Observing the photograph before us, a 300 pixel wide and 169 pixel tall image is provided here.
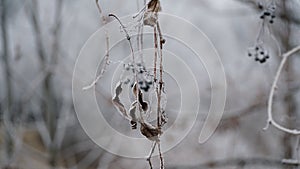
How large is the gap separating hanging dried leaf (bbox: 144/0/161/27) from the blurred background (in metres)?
0.81

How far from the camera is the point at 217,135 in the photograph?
6.33ft

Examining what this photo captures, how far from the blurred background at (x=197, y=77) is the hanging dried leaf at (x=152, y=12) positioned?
0.81 metres

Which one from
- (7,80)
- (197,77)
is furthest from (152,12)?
(197,77)

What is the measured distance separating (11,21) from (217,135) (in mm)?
969

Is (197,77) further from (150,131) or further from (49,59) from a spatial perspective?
(150,131)

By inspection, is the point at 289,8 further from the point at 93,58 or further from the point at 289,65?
the point at 93,58

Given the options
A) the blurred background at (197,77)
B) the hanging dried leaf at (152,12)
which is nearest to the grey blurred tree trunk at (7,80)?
the blurred background at (197,77)

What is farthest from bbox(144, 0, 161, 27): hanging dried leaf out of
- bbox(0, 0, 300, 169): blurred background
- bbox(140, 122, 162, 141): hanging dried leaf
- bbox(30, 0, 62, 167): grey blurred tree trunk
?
bbox(30, 0, 62, 167): grey blurred tree trunk

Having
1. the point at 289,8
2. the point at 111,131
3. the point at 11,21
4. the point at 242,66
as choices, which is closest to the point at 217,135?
the point at 242,66

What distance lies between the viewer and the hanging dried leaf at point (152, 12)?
47 centimetres

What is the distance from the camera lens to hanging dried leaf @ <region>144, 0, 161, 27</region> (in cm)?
47

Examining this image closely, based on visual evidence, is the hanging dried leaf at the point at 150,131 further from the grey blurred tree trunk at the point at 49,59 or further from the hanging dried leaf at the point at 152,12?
the grey blurred tree trunk at the point at 49,59

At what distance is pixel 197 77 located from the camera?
1893mm

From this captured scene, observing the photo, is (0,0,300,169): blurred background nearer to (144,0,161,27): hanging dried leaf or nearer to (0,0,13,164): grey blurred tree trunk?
(0,0,13,164): grey blurred tree trunk
